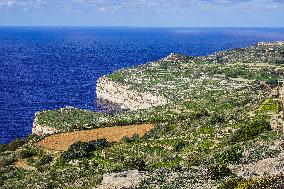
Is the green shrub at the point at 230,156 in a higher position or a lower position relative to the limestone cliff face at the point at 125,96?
higher

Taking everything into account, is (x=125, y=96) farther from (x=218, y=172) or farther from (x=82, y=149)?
(x=218, y=172)

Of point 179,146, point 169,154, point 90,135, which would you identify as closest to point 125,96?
point 90,135

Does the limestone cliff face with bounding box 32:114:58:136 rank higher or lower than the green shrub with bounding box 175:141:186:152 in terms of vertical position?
lower

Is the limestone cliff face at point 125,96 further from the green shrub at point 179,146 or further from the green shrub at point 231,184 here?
the green shrub at point 231,184

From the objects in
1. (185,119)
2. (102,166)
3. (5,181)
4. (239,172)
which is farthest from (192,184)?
(185,119)

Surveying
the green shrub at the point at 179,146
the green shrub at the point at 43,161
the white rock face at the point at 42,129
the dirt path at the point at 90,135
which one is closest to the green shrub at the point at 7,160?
the green shrub at the point at 43,161

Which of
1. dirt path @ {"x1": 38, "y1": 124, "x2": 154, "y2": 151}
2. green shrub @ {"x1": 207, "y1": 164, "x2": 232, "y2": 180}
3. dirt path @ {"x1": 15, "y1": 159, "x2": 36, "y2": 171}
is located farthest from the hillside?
dirt path @ {"x1": 38, "y1": 124, "x2": 154, "y2": 151}

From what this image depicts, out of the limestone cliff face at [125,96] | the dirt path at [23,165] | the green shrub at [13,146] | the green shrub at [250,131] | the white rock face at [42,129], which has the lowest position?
the limestone cliff face at [125,96]

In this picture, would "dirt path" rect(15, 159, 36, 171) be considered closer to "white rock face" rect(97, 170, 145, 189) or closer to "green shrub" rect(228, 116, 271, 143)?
"green shrub" rect(228, 116, 271, 143)
